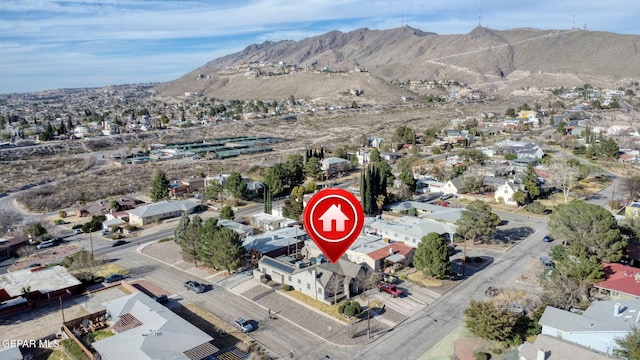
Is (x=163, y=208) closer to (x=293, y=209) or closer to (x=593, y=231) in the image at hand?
(x=293, y=209)

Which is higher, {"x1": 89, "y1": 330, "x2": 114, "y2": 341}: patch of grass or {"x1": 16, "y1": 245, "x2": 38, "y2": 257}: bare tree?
{"x1": 16, "y1": 245, "x2": 38, "y2": 257}: bare tree

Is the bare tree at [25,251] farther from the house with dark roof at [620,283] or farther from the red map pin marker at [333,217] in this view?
the house with dark roof at [620,283]

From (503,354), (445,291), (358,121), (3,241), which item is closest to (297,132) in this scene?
(358,121)

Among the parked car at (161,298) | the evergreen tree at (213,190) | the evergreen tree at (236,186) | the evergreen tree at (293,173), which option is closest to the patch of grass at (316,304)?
the parked car at (161,298)

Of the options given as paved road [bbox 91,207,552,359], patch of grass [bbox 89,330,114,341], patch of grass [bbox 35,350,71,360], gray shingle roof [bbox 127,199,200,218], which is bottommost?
paved road [bbox 91,207,552,359]

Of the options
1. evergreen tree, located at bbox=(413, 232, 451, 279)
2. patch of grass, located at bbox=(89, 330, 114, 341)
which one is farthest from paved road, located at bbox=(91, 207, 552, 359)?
patch of grass, located at bbox=(89, 330, 114, 341)

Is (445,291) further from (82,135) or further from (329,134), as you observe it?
(82,135)

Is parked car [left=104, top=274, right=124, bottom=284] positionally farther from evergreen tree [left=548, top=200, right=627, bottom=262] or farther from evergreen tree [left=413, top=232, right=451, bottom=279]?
evergreen tree [left=548, top=200, right=627, bottom=262]
